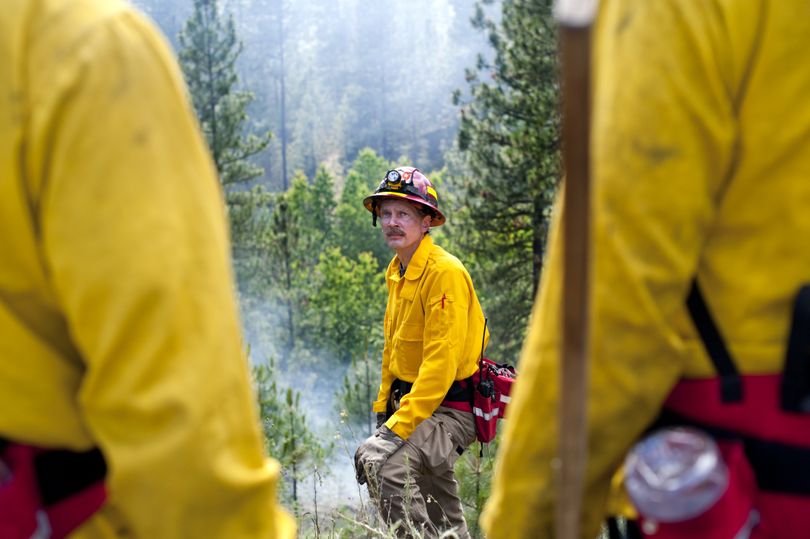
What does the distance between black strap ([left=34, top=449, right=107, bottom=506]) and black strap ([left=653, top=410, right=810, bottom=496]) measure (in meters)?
0.91

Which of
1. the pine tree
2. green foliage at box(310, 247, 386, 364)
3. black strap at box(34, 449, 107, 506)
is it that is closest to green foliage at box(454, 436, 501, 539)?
black strap at box(34, 449, 107, 506)

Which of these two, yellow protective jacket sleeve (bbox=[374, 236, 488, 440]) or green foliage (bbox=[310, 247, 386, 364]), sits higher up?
yellow protective jacket sleeve (bbox=[374, 236, 488, 440])

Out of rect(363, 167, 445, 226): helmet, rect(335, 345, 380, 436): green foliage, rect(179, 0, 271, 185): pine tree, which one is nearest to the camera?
rect(363, 167, 445, 226): helmet

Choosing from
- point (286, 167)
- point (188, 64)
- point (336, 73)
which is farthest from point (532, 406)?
point (336, 73)

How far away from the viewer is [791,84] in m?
1.15

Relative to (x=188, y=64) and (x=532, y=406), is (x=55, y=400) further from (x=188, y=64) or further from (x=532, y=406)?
(x=188, y=64)

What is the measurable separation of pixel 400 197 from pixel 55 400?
4300mm

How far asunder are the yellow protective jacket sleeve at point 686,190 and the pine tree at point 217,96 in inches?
684

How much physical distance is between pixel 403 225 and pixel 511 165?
347 inches

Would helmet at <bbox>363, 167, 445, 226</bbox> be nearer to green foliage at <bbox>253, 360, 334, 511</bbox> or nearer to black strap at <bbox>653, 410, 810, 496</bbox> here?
black strap at <bbox>653, 410, 810, 496</bbox>

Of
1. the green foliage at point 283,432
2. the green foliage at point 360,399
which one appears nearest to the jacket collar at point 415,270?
the green foliage at point 283,432

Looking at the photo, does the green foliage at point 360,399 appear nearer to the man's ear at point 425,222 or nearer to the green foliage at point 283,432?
the green foliage at point 283,432

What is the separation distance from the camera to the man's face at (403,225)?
5.19 m

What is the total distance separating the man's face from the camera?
5.19m
